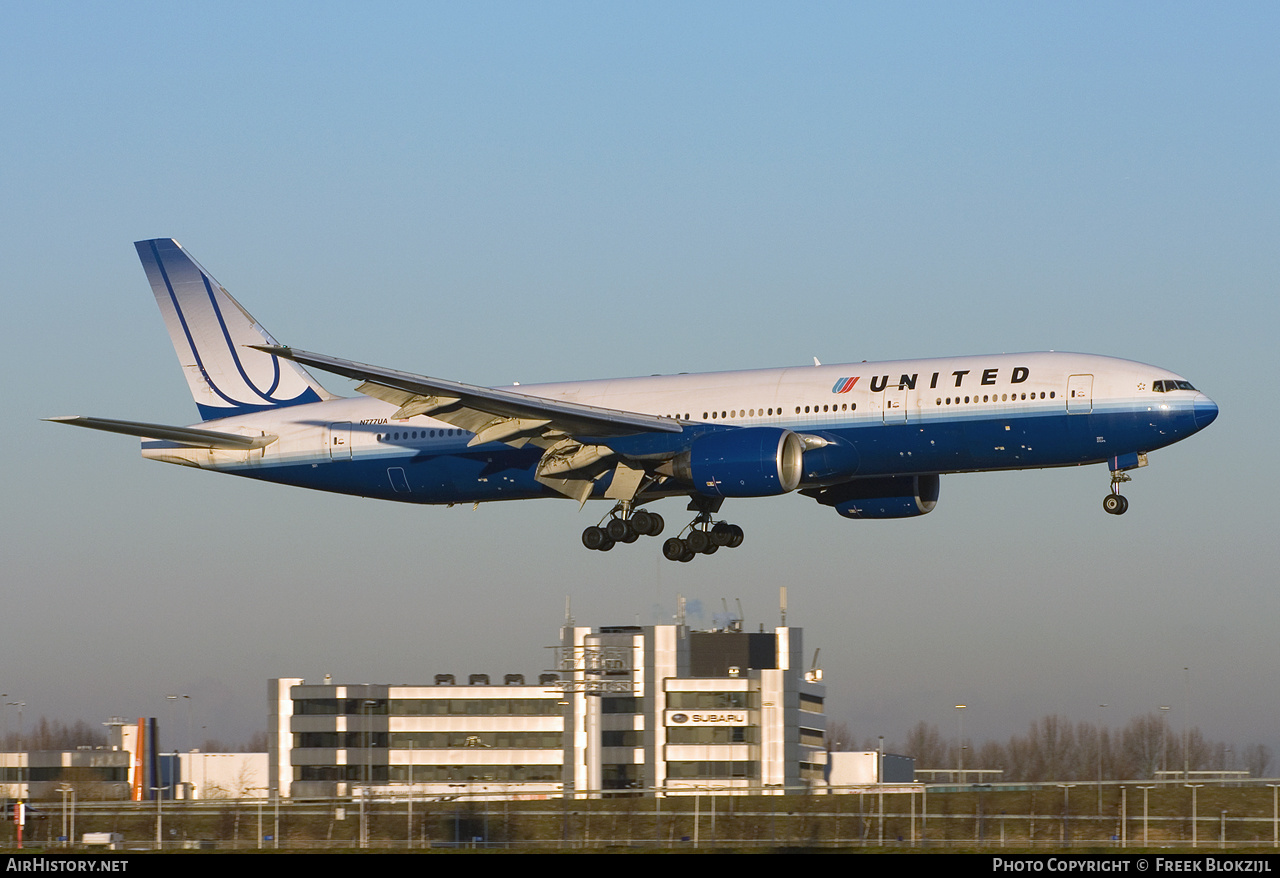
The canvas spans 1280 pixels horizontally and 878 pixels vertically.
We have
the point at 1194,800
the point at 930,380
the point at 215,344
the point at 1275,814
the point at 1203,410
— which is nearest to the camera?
the point at 1203,410

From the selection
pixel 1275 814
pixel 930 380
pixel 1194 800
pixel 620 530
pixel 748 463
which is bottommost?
pixel 1275 814

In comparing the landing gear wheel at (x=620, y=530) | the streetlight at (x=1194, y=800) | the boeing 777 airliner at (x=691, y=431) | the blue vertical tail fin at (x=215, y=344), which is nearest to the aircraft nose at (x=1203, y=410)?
the boeing 777 airliner at (x=691, y=431)

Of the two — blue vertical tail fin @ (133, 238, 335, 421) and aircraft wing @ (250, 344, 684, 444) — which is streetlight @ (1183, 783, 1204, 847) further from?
blue vertical tail fin @ (133, 238, 335, 421)

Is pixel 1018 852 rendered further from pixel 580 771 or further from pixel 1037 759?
pixel 1037 759

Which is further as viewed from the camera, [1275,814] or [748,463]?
[1275,814]

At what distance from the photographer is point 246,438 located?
189 feet

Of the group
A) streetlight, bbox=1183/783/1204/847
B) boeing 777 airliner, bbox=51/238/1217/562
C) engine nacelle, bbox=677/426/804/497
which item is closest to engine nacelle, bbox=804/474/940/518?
boeing 777 airliner, bbox=51/238/1217/562

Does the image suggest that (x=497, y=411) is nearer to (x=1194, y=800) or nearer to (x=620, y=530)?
(x=620, y=530)

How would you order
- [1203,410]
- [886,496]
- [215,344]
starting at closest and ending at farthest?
[1203,410]
[886,496]
[215,344]

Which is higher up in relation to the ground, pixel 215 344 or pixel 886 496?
pixel 215 344

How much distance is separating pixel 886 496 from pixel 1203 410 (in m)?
10.9

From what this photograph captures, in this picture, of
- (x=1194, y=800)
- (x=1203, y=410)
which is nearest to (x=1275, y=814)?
(x=1194, y=800)

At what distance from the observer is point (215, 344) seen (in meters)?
61.6
